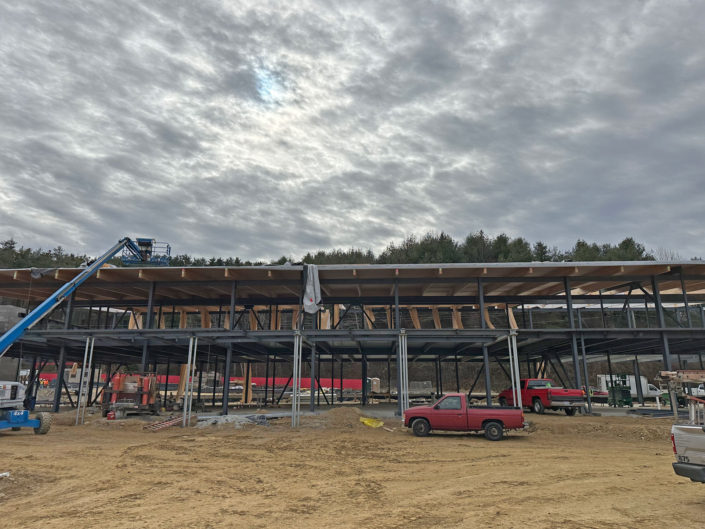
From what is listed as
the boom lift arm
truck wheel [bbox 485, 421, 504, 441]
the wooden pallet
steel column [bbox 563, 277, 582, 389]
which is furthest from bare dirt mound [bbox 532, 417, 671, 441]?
the boom lift arm

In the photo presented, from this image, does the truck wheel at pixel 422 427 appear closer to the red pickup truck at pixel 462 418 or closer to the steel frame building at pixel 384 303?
the red pickup truck at pixel 462 418

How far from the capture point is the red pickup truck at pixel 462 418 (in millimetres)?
15305

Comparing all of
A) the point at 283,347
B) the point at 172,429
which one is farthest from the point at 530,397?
the point at 172,429

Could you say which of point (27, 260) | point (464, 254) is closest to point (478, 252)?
point (464, 254)

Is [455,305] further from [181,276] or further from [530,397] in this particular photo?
[181,276]

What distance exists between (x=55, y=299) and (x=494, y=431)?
19165mm

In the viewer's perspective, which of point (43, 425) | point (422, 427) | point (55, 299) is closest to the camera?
point (422, 427)

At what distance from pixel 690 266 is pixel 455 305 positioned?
13.0m

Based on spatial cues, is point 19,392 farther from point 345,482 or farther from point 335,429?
point 345,482

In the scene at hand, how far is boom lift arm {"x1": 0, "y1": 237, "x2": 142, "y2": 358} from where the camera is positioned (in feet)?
53.6

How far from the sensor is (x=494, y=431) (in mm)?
15328

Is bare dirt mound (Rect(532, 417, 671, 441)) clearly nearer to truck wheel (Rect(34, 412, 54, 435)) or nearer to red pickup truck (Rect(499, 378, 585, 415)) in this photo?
red pickup truck (Rect(499, 378, 585, 415))

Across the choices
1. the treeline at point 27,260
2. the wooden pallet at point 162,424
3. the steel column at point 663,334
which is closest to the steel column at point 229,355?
the wooden pallet at point 162,424

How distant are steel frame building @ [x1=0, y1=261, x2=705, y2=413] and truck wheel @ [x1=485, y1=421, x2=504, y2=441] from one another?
550cm
